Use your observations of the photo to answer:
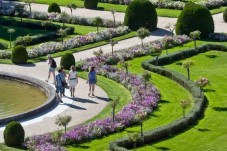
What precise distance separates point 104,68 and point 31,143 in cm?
1256

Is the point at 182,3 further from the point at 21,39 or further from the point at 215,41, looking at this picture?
the point at 21,39

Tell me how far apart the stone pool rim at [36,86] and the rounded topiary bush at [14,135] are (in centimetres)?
305

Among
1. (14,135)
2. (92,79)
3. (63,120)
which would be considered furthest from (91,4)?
(14,135)

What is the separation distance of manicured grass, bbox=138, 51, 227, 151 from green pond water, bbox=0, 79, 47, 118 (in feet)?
26.3

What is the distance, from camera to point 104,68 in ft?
143

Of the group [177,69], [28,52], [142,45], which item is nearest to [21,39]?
[28,52]

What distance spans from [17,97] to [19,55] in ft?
20.7

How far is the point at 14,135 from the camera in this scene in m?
31.6

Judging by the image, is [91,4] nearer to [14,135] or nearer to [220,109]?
[220,109]

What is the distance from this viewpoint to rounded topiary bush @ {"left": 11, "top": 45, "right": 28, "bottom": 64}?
4559 centimetres

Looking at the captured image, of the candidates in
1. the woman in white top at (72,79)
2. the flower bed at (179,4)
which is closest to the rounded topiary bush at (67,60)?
the woman in white top at (72,79)

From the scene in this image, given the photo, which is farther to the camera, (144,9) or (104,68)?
(144,9)

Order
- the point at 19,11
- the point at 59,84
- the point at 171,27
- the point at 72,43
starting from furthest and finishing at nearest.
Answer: the point at 19,11
the point at 171,27
the point at 72,43
the point at 59,84

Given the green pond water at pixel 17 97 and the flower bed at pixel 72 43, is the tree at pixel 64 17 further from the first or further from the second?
the green pond water at pixel 17 97
